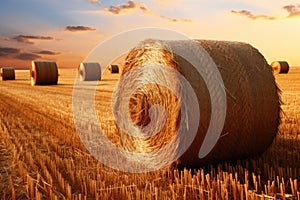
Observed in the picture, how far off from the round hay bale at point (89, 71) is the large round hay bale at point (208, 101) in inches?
832

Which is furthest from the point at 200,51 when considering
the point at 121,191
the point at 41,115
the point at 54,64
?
the point at 54,64

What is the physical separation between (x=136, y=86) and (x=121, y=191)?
6.16 ft

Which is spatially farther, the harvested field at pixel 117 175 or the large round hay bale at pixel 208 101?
the large round hay bale at pixel 208 101

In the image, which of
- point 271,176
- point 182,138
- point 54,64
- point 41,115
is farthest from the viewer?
point 54,64

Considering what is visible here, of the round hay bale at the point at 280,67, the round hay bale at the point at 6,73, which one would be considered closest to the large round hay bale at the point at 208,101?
the round hay bale at the point at 280,67

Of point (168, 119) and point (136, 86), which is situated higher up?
point (136, 86)

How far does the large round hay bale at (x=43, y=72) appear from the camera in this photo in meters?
20.5

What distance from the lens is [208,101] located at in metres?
4.25

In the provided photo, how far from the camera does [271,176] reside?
13.0 feet

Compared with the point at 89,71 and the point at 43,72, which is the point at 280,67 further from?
the point at 43,72

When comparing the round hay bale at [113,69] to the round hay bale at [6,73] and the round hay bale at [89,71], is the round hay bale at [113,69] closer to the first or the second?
the round hay bale at [89,71]

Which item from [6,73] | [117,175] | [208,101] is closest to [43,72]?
[6,73]

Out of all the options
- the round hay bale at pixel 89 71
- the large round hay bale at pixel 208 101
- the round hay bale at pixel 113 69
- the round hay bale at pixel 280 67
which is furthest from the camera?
the round hay bale at pixel 113 69

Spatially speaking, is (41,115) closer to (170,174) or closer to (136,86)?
(136,86)
